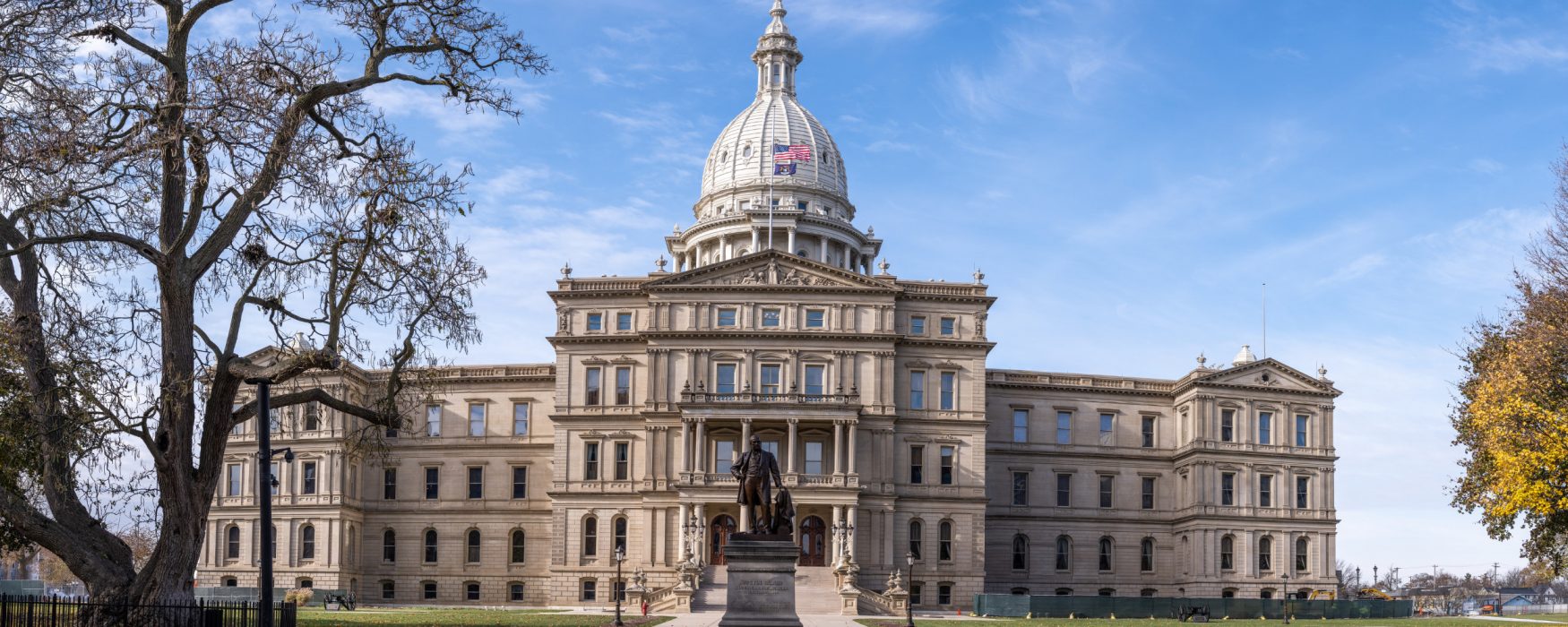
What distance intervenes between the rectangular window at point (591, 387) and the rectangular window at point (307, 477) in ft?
53.4

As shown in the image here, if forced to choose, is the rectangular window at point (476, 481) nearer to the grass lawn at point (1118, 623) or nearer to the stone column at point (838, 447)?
the stone column at point (838, 447)

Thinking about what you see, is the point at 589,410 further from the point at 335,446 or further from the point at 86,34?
the point at 86,34

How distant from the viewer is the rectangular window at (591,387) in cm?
7644

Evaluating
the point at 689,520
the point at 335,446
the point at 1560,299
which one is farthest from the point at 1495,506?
the point at 335,446

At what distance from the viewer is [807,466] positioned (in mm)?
74875

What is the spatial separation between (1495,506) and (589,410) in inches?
→ 1809

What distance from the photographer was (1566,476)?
127 ft

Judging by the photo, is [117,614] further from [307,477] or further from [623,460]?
[307,477]

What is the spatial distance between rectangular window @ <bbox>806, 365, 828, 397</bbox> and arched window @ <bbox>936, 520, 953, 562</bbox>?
9153 millimetres

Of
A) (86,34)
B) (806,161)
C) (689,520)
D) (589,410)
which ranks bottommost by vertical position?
(689,520)

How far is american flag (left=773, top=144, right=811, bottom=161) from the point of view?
9944 cm

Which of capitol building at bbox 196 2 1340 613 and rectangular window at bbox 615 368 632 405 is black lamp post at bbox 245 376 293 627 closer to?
capitol building at bbox 196 2 1340 613

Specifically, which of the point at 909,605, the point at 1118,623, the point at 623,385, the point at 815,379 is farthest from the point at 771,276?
the point at 909,605

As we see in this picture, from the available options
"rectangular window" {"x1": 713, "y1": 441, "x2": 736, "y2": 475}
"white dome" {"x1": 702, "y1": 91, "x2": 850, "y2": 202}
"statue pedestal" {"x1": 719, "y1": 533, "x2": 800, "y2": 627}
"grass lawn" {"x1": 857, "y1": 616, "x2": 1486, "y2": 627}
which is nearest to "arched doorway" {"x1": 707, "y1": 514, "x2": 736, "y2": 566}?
"rectangular window" {"x1": 713, "y1": 441, "x2": 736, "y2": 475}
